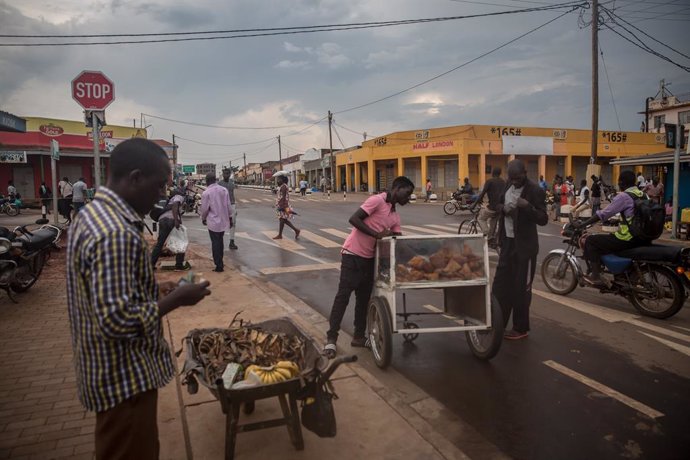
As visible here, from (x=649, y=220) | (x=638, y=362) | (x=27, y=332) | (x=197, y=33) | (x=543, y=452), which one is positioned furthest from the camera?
(x=197, y=33)

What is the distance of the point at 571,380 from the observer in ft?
14.5

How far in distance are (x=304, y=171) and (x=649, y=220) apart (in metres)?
60.9

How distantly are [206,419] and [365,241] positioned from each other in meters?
2.23

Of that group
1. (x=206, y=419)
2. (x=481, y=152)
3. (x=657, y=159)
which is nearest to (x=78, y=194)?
(x=206, y=419)

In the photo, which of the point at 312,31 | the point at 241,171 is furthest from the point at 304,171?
the point at 241,171

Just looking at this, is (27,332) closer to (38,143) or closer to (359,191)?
(38,143)

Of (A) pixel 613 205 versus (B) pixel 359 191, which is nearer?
(A) pixel 613 205

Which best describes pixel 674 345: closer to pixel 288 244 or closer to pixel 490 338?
pixel 490 338

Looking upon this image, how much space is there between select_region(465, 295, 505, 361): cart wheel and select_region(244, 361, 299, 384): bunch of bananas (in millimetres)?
2203

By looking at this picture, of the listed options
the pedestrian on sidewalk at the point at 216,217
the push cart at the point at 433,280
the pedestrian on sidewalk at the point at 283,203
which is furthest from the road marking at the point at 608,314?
the pedestrian on sidewalk at the point at 283,203

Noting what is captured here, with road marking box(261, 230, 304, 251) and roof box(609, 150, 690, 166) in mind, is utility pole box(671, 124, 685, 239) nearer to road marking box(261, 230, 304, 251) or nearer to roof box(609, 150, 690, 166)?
roof box(609, 150, 690, 166)

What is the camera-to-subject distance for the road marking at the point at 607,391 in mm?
3812

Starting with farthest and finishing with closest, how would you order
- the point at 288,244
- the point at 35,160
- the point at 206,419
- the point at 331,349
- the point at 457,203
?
the point at 35,160
the point at 457,203
the point at 288,244
the point at 331,349
the point at 206,419

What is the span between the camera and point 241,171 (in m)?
139
